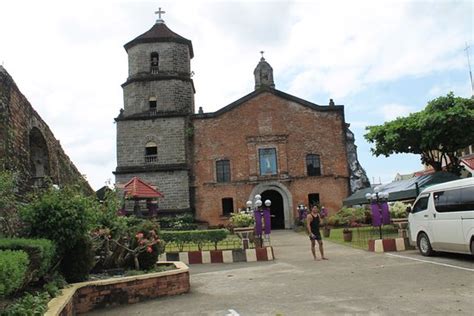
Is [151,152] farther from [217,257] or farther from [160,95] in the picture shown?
[217,257]

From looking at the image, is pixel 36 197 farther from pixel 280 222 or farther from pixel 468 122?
pixel 280 222

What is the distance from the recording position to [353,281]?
8.73 m

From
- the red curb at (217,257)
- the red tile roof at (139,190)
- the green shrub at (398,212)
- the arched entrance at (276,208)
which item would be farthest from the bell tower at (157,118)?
the red curb at (217,257)

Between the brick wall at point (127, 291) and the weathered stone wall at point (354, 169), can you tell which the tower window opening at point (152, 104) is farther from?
the brick wall at point (127, 291)

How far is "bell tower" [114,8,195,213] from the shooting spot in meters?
28.6

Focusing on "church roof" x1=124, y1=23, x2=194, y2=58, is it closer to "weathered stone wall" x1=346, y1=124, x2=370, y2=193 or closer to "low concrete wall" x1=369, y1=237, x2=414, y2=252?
"weathered stone wall" x1=346, y1=124, x2=370, y2=193

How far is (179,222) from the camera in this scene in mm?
26781

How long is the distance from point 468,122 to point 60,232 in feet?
59.3

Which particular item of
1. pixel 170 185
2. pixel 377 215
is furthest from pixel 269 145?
pixel 377 215

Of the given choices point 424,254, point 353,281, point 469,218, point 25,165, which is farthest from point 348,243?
point 25,165

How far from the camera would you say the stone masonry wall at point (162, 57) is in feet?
95.5

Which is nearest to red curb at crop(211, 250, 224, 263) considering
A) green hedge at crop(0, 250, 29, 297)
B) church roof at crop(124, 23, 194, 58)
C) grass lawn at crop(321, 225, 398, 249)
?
grass lawn at crop(321, 225, 398, 249)

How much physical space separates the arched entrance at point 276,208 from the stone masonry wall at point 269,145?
1.90m

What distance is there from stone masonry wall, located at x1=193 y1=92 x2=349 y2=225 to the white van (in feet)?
53.8
